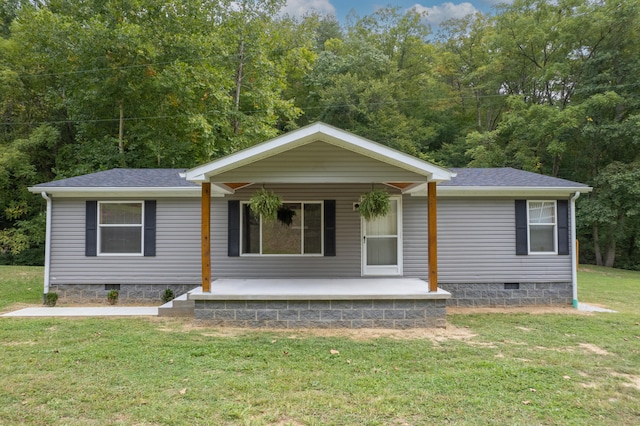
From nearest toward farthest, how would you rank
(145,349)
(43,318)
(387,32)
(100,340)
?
(145,349), (100,340), (43,318), (387,32)

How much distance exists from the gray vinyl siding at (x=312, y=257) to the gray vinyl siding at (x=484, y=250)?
1.80 metres

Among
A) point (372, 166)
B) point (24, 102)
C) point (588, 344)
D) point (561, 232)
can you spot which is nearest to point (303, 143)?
point (372, 166)

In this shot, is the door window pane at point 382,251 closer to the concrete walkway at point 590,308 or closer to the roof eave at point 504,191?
the roof eave at point 504,191

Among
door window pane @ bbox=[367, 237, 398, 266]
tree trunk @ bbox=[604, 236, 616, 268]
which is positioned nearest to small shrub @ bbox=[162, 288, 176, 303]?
door window pane @ bbox=[367, 237, 398, 266]

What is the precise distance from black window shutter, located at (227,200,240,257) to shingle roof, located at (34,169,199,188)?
902mm

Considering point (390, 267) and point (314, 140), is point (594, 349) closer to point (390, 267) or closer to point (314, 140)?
point (390, 267)

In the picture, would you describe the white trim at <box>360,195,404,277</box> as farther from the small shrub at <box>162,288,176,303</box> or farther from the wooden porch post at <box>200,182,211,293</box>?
the small shrub at <box>162,288,176,303</box>

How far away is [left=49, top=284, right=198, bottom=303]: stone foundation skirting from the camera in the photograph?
768cm

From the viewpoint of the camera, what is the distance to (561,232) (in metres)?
7.68

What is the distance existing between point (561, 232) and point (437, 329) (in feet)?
13.2

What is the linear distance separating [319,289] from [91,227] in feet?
16.5

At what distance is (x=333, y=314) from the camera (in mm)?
5809

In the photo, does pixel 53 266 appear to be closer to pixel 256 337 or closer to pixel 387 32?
pixel 256 337

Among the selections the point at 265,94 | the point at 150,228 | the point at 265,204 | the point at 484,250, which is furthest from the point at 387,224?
the point at 265,94
